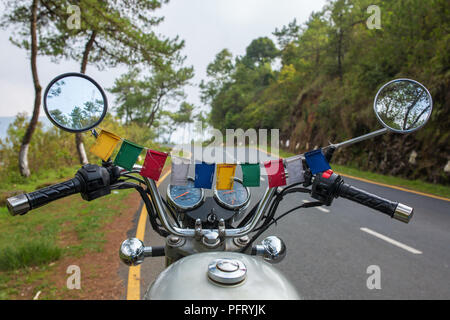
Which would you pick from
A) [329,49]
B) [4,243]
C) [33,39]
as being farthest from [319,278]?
[329,49]

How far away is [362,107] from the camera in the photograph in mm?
16344

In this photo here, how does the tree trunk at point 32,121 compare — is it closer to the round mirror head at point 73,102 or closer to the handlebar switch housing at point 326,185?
the round mirror head at point 73,102

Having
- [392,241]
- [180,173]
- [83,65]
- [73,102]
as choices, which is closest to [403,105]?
[180,173]

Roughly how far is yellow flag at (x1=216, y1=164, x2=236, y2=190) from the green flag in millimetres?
53

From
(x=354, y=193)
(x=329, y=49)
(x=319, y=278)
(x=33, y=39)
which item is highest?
(x=329, y=49)

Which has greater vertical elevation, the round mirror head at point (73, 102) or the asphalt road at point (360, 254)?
the round mirror head at point (73, 102)

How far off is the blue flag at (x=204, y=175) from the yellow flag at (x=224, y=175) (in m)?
0.03

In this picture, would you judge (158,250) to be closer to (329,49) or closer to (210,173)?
(210,173)

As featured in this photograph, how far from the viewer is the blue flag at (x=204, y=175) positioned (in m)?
1.27

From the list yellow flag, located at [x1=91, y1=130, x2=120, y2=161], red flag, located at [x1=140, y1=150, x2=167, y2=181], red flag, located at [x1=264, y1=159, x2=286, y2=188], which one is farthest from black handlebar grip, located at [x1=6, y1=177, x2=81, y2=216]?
red flag, located at [x1=264, y1=159, x2=286, y2=188]

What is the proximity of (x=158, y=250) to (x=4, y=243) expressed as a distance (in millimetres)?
4034

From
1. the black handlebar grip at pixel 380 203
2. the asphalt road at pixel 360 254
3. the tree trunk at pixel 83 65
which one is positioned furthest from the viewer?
the tree trunk at pixel 83 65

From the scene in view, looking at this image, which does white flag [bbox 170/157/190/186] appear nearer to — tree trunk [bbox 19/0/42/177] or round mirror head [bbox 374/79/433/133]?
round mirror head [bbox 374/79/433/133]

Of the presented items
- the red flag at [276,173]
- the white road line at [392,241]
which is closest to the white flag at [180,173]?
the red flag at [276,173]
